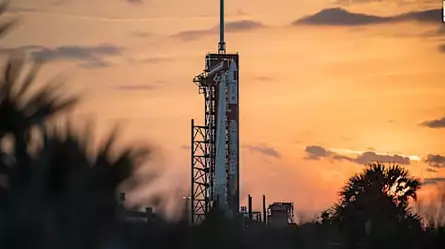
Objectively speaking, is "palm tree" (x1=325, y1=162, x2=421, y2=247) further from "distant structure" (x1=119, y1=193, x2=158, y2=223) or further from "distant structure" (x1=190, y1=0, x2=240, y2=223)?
"distant structure" (x1=190, y1=0, x2=240, y2=223)

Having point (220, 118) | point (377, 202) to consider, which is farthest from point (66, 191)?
point (220, 118)

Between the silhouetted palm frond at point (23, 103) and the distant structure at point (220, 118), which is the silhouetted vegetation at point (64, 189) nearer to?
the silhouetted palm frond at point (23, 103)

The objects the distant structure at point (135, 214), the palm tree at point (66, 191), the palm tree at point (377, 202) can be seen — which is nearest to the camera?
the palm tree at point (66, 191)

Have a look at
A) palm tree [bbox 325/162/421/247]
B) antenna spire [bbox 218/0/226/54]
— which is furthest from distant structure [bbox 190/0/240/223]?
palm tree [bbox 325/162/421/247]

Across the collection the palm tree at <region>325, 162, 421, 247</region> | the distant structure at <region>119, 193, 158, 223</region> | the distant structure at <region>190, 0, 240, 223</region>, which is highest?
the distant structure at <region>190, 0, 240, 223</region>

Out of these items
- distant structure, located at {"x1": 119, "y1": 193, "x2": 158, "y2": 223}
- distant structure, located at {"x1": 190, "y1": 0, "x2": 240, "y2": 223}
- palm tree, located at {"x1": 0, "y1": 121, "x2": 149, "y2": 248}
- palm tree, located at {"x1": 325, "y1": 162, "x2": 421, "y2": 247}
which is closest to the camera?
palm tree, located at {"x1": 0, "y1": 121, "x2": 149, "y2": 248}

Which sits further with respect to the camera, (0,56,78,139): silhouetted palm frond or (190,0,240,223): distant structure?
(190,0,240,223): distant structure

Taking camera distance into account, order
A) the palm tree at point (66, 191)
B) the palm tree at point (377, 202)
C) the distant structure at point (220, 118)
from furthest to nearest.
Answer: the distant structure at point (220, 118) → the palm tree at point (377, 202) → the palm tree at point (66, 191)

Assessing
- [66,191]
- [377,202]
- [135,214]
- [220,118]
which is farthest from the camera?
[220,118]

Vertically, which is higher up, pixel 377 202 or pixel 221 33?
pixel 221 33

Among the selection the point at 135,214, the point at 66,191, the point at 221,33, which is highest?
the point at 221,33

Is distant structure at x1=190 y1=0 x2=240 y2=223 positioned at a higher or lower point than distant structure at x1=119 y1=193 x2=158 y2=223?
higher

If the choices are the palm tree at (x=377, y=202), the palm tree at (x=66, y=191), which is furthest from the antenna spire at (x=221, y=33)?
the palm tree at (x=66, y=191)

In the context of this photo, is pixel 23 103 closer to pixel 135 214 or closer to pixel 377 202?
pixel 135 214
